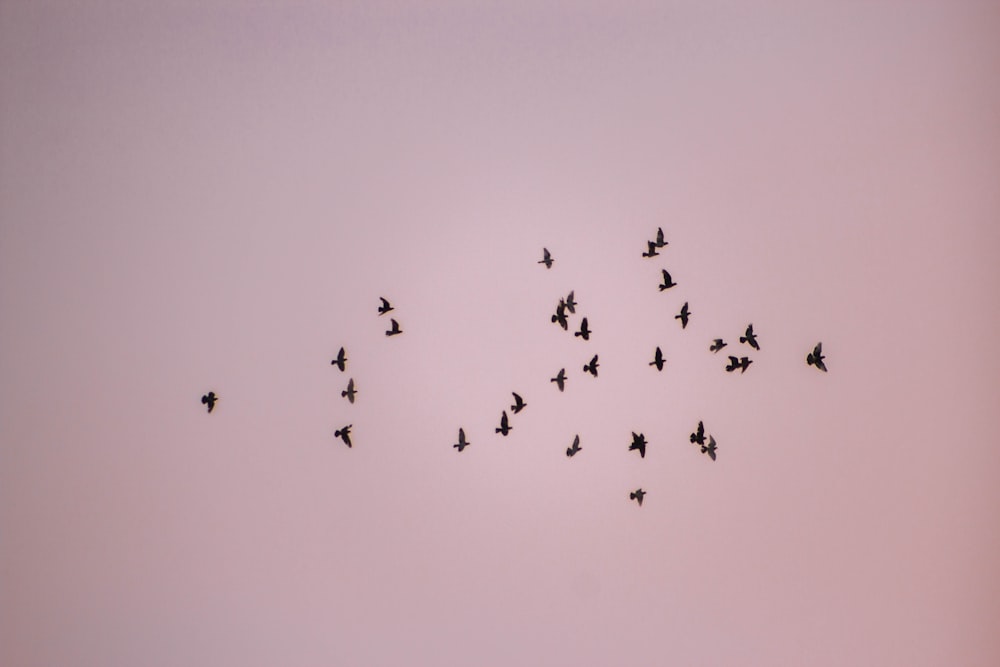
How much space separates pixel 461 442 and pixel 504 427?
0.14 meters

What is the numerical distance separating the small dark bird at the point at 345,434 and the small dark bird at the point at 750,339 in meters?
1.26

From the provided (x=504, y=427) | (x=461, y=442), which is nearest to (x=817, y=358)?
(x=504, y=427)

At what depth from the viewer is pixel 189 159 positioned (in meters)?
1.91

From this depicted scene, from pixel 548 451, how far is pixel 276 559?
929mm

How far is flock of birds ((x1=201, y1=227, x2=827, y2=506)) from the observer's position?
1.80 meters

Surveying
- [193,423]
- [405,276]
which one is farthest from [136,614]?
[405,276]

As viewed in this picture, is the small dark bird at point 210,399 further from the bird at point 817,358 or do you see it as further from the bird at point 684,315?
the bird at point 817,358

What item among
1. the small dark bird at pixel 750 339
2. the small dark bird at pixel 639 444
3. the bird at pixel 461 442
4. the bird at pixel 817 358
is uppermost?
the small dark bird at pixel 750 339

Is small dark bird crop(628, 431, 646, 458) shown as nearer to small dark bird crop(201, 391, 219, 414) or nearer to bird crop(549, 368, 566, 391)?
bird crop(549, 368, 566, 391)

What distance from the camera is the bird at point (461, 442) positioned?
6.00 feet

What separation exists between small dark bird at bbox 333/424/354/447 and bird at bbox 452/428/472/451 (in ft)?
1.10

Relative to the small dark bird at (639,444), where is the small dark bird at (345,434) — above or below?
above

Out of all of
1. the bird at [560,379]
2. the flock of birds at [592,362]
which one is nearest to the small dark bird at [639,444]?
the flock of birds at [592,362]

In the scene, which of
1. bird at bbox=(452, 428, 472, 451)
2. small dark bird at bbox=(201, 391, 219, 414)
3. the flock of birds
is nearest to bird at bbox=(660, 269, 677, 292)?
the flock of birds
